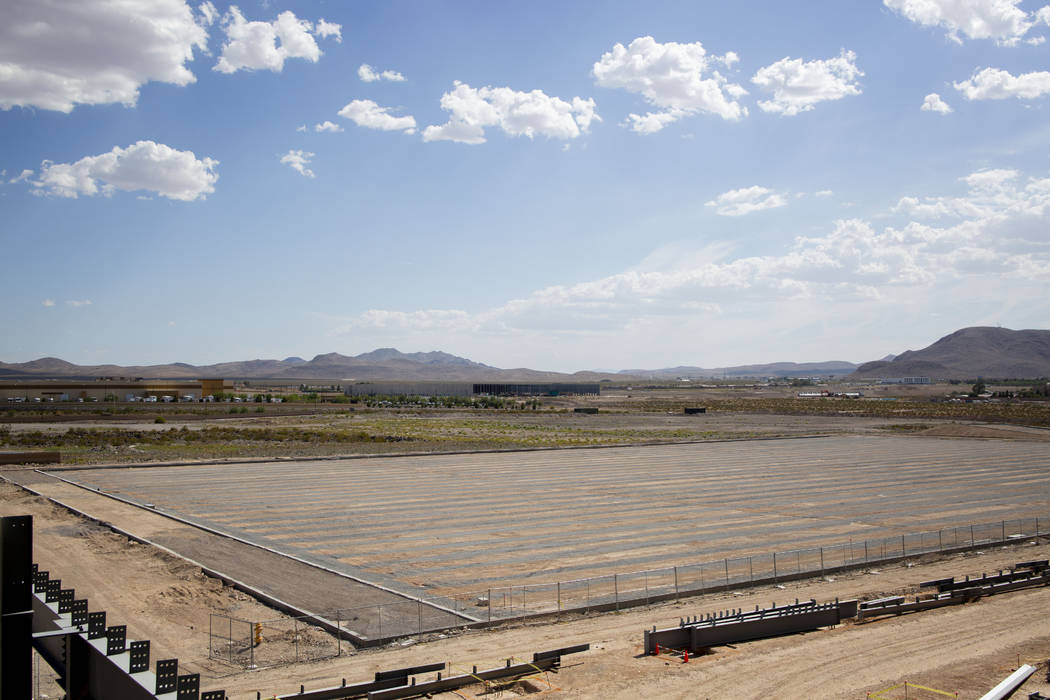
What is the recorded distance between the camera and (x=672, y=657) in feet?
47.6

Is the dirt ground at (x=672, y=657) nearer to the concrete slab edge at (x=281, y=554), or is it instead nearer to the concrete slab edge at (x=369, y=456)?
the concrete slab edge at (x=281, y=554)

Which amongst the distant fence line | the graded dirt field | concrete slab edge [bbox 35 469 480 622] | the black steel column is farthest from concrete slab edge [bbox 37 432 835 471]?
the black steel column

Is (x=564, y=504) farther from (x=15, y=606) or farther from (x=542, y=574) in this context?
(x=15, y=606)

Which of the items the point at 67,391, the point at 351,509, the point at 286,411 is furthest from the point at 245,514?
the point at 67,391

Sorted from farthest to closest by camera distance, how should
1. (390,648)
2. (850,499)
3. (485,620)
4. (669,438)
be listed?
(669,438) < (850,499) < (485,620) < (390,648)

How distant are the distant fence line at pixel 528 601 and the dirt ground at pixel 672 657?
1.65 ft

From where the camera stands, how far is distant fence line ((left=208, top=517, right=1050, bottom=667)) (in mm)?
15523

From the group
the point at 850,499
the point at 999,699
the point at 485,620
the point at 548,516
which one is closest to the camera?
the point at 999,699

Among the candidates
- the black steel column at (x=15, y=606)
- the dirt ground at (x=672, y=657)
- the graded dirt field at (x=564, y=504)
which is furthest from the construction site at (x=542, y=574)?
the black steel column at (x=15, y=606)

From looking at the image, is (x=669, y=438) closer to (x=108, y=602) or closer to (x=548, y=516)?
(x=548, y=516)

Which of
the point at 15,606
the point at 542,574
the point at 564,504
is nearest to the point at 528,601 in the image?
the point at 542,574

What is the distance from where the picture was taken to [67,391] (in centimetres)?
14462

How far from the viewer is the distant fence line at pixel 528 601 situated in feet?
50.9

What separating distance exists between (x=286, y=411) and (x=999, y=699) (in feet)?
358
